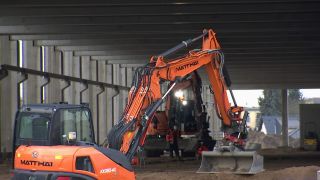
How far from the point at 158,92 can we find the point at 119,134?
70.7 inches

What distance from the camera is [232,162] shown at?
16234 millimetres

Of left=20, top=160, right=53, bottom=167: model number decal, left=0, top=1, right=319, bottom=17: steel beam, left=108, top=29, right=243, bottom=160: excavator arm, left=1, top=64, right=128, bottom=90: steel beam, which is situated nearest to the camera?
left=20, top=160, right=53, bottom=167: model number decal

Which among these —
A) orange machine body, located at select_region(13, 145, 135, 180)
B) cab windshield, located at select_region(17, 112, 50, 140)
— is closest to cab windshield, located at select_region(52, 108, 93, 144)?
cab windshield, located at select_region(17, 112, 50, 140)

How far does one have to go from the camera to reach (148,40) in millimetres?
27406

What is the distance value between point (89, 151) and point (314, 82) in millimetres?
45676

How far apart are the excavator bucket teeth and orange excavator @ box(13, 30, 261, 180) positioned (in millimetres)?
28

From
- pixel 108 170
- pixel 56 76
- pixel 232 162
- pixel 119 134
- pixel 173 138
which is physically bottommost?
pixel 232 162

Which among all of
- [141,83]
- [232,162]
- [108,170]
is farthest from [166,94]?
[108,170]

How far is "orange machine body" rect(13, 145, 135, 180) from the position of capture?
424 inches

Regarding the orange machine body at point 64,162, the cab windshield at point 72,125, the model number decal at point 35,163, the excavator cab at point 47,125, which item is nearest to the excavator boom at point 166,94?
the cab windshield at point 72,125

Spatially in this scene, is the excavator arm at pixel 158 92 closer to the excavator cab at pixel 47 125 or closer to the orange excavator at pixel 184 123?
the excavator cab at pixel 47 125

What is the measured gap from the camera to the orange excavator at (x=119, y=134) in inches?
430

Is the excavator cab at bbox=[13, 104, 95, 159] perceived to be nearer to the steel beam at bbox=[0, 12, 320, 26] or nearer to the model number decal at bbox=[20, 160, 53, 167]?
the model number decal at bbox=[20, 160, 53, 167]

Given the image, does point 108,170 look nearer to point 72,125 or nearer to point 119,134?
point 72,125
